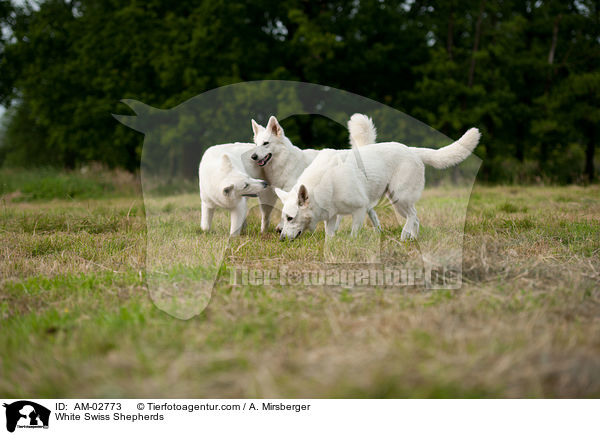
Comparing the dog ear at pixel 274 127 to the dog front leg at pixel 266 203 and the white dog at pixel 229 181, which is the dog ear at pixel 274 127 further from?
the dog front leg at pixel 266 203

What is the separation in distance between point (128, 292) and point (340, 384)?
2191 mm

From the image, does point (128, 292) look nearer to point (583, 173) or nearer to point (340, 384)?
point (340, 384)

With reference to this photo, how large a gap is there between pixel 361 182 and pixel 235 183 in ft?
5.10

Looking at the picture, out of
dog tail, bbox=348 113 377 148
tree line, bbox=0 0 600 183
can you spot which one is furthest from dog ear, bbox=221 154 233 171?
tree line, bbox=0 0 600 183

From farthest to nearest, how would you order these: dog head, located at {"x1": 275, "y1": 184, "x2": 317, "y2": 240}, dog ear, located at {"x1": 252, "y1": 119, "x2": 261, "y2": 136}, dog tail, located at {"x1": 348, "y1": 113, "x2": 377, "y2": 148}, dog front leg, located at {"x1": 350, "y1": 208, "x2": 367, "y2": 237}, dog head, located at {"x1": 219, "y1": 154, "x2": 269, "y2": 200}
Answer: dog tail, located at {"x1": 348, "y1": 113, "x2": 377, "y2": 148}
dog ear, located at {"x1": 252, "y1": 119, "x2": 261, "y2": 136}
dog head, located at {"x1": 219, "y1": 154, "x2": 269, "y2": 200}
dog front leg, located at {"x1": 350, "y1": 208, "x2": 367, "y2": 237}
dog head, located at {"x1": 275, "y1": 184, "x2": 317, "y2": 240}

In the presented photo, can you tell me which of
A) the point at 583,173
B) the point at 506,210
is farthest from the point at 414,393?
the point at 583,173

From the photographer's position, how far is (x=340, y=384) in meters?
1.83

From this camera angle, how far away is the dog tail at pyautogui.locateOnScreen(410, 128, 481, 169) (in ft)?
18.2

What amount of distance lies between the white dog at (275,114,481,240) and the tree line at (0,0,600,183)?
9.33 metres

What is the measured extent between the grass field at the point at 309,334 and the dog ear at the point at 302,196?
2.28ft

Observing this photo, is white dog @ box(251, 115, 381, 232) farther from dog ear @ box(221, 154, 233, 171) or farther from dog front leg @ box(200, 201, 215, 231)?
dog front leg @ box(200, 201, 215, 231)

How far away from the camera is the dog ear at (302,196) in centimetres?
473

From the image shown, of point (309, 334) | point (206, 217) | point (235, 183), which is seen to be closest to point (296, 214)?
point (235, 183)

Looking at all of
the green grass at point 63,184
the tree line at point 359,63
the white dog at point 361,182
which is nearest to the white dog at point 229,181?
the white dog at point 361,182
